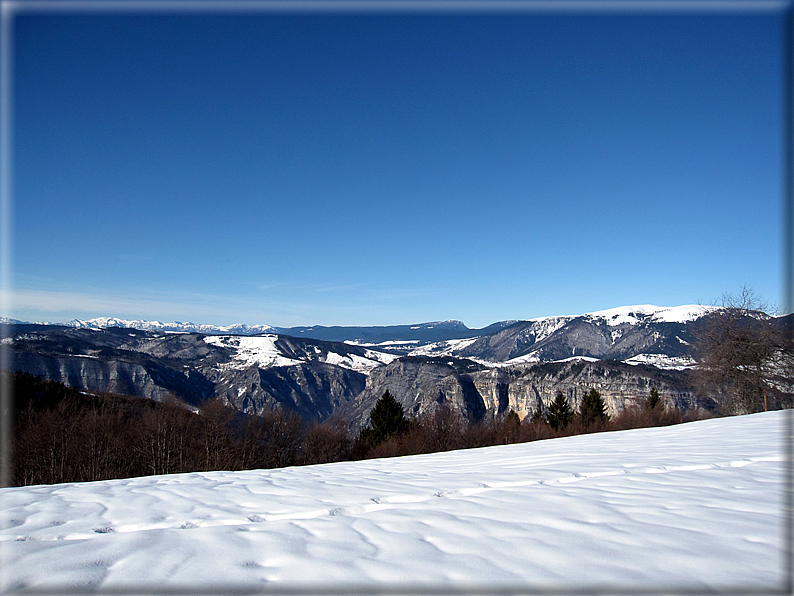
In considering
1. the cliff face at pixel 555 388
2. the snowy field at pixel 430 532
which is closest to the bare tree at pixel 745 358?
the snowy field at pixel 430 532

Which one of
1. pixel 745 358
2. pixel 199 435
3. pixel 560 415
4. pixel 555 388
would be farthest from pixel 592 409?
pixel 555 388

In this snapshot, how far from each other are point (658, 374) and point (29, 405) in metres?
166

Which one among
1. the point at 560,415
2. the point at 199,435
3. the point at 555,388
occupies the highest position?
the point at 199,435

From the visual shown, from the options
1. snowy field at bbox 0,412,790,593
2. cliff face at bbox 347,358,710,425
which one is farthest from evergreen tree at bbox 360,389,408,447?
cliff face at bbox 347,358,710,425

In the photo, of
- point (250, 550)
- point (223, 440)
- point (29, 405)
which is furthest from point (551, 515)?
point (29, 405)

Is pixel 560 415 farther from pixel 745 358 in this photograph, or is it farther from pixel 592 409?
pixel 745 358

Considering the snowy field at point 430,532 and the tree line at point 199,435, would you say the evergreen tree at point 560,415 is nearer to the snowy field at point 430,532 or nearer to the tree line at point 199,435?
the tree line at point 199,435

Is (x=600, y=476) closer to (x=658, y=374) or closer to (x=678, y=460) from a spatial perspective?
(x=678, y=460)

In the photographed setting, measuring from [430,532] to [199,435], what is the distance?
50.7 meters

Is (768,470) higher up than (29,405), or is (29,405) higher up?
(768,470)

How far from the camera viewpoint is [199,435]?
4778cm

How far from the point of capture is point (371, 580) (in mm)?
3066

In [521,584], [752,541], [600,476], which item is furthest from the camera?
[600,476]

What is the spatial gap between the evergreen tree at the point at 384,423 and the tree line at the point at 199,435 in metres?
0.12
